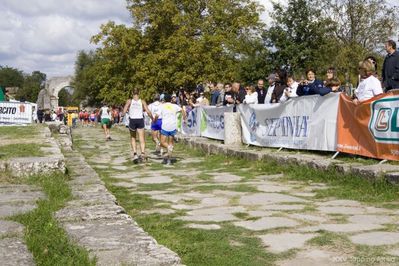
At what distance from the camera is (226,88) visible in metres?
14.3

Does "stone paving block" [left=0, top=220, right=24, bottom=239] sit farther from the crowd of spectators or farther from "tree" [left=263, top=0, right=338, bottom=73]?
"tree" [left=263, top=0, right=338, bottom=73]

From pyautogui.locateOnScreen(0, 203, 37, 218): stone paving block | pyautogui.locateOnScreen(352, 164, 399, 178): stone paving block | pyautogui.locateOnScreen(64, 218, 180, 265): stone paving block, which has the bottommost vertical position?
pyautogui.locateOnScreen(0, 203, 37, 218): stone paving block

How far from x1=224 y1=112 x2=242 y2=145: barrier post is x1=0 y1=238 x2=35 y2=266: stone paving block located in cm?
903

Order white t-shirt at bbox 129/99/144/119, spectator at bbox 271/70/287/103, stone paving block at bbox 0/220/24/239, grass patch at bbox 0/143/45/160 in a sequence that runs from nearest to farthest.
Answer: stone paving block at bbox 0/220/24/239 < grass patch at bbox 0/143/45/160 < spectator at bbox 271/70/287/103 < white t-shirt at bbox 129/99/144/119

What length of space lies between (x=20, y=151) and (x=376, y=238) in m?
5.89

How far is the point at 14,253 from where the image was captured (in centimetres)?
296

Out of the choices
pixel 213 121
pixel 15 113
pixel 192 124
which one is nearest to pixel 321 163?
pixel 213 121

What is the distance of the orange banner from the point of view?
6.75 m

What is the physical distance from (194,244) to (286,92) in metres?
7.16

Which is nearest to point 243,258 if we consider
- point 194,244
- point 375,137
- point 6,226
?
point 194,244

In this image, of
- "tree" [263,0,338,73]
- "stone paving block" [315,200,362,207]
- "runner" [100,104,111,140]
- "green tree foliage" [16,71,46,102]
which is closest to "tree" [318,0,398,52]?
"tree" [263,0,338,73]

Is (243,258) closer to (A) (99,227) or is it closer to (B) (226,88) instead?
(A) (99,227)

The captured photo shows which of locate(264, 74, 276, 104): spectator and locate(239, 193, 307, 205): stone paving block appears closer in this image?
locate(239, 193, 307, 205): stone paving block

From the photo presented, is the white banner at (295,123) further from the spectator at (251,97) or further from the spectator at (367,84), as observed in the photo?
the spectator at (251,97)
